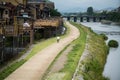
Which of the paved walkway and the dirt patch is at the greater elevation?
the dirt patch

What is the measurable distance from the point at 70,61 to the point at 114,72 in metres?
8.53

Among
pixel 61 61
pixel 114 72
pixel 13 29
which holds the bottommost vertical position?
pixel 114 72

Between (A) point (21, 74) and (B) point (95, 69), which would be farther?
Result: (B) point (95, 69)

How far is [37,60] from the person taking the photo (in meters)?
32.8

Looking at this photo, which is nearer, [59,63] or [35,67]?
[35,67]

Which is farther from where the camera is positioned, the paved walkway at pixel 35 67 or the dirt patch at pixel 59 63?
the dirt patch at pixel 59 63

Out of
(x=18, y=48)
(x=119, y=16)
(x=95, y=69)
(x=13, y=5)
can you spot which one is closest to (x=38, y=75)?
(x=95, y=69)

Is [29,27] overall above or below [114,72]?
above

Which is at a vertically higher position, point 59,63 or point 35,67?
point 59,63

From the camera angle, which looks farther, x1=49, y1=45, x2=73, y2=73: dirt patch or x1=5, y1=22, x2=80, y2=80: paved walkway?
x1=49, y1=45, x2=73, y2=73: dirt patch

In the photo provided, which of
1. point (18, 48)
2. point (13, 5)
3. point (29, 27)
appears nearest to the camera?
point (18, 48)

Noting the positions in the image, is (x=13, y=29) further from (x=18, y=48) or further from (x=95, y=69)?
(x=95, y=69)

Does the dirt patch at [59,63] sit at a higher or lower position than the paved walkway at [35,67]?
higher

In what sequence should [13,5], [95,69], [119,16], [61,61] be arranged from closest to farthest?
[61,61] → [95,69] → [13,5] → [119,16]
